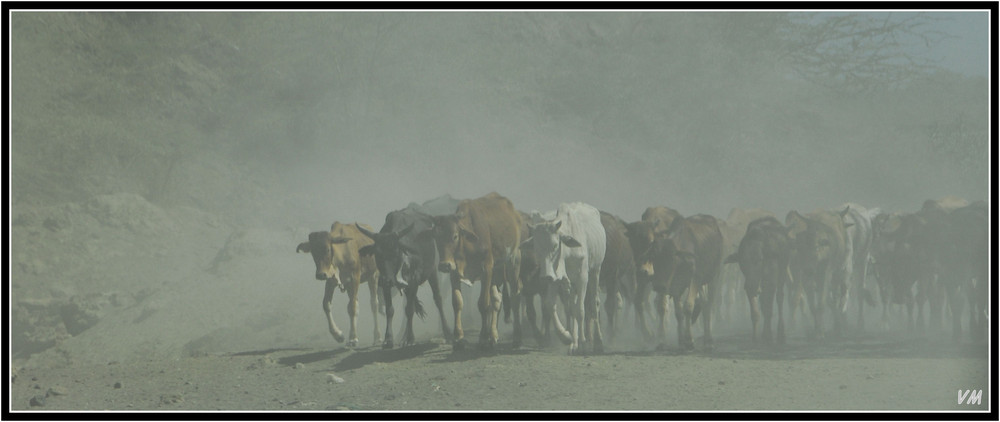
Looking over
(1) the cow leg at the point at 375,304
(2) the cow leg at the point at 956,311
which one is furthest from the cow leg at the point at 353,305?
(2) the cow leg at the point at 956,311

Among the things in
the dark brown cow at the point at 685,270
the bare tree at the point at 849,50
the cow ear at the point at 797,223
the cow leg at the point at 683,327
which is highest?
the bare tree at the point at 849,50

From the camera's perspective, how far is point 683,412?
31.8ft

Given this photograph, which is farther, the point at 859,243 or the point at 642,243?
the point at 859,243

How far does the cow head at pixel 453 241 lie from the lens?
13.7 meters

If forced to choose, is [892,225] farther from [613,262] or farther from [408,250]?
[408,250]

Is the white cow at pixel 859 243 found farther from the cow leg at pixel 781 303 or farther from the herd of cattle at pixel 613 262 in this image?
the cow leg at pixel 781 303

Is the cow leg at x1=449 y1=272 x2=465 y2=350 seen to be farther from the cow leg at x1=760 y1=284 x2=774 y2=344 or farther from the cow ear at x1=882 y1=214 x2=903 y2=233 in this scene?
the cow ear at x1=882 y1=214 x2=903 y2=233

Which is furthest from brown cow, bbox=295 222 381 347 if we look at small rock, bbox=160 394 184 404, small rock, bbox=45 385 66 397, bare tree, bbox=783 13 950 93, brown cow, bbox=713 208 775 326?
bare tree, bbox=783 13 950 93

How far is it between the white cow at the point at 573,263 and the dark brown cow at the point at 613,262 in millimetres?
265

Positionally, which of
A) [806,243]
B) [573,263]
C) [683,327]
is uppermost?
[806,243]

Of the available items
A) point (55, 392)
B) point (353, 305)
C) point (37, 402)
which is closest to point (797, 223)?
point (353, 305)

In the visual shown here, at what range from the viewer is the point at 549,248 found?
13.7 m

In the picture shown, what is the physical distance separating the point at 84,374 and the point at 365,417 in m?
5.86

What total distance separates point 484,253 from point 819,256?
617cm
